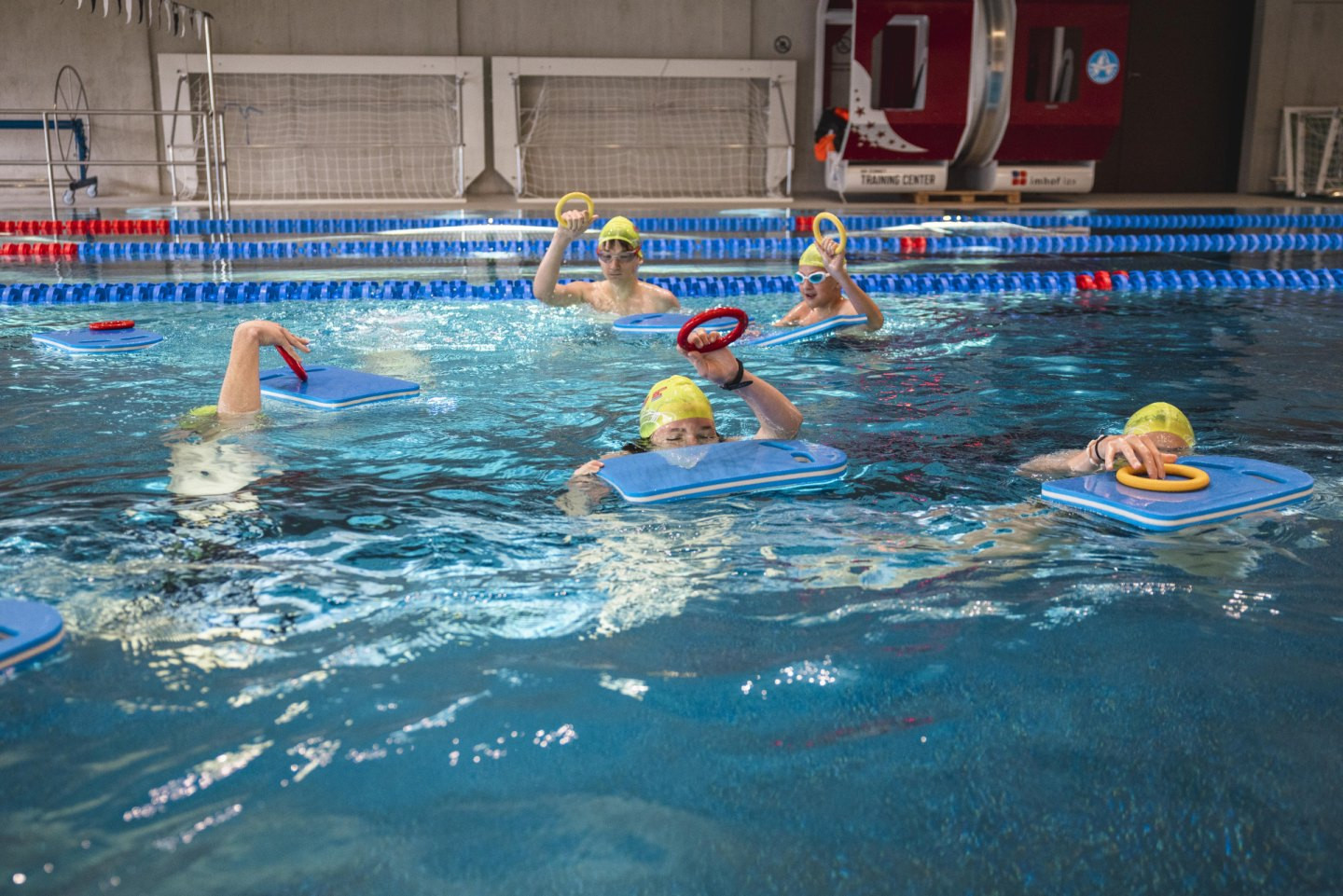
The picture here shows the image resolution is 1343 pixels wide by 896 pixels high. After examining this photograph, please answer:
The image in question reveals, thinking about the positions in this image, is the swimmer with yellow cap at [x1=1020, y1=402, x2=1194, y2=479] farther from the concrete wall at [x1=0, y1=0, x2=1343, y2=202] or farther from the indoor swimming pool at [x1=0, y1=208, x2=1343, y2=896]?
the concrete wall at [x1=0, y1=0, x2=1343, y2=202]

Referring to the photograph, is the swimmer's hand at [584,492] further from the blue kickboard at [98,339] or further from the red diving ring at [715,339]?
the blue kickboard at [98,339]

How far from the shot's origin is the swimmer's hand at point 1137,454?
359cm

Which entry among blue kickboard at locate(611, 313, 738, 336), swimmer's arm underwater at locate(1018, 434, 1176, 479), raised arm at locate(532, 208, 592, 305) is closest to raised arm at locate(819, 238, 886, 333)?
blue kickboard at locate(611, 313, 738, 336)

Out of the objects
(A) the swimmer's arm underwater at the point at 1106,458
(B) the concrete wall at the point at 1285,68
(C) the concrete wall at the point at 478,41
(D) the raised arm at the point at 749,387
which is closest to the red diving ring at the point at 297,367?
(D) the raised arm at the point at 749,387

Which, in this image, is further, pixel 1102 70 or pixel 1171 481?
pixel 1102 70

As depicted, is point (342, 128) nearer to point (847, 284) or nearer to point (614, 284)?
point (614, 284)

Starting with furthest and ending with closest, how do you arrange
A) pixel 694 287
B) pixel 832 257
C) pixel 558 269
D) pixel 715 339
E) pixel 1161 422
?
1. pixel 694 287
2. pixel 558 269
3. pixel 832 257
4. pixel 1161 422
5. pixel 715 339

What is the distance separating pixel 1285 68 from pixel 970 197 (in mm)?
5734

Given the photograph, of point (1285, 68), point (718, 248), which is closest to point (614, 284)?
point (718, 248)

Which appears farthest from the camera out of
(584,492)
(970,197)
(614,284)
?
(970,197)

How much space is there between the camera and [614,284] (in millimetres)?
7230

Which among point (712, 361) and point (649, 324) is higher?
point (712, 361)

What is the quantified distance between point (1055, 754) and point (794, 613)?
752 mm

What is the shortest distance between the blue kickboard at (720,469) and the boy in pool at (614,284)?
286 centimetres
